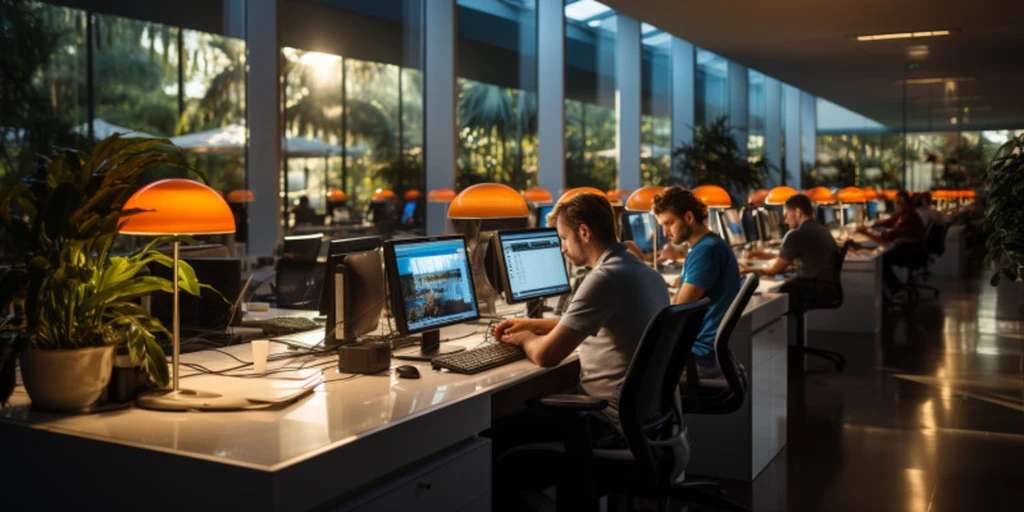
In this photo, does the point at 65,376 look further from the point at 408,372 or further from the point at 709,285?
the point at 709,285

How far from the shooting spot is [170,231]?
2.86 meters

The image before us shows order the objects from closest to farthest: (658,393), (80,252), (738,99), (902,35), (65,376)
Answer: (65,376) < (80,252) < (658,393) < (902,35) < (738,99)

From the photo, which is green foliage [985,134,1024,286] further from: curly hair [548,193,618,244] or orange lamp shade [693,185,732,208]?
curly hair [548,193,618,244]

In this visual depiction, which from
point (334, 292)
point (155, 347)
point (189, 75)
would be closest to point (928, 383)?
point (334, 292)

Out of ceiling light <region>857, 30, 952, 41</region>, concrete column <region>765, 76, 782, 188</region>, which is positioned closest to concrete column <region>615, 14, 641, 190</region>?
ceiling light <region>857, 30, 952, 41</region>

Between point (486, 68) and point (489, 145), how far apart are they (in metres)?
0.93

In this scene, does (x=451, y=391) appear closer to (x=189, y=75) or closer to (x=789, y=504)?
(x=789, y=504)

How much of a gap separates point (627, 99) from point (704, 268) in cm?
1135

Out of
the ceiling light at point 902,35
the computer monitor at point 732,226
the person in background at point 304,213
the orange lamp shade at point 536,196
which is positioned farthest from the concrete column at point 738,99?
the person in background at point 304,213

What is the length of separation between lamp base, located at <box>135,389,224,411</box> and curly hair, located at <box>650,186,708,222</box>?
2.78 meters

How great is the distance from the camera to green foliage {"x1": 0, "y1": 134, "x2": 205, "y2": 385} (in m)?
2.78

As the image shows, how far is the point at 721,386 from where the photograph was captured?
4.50 m

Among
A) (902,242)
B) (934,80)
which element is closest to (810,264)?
(902,242)

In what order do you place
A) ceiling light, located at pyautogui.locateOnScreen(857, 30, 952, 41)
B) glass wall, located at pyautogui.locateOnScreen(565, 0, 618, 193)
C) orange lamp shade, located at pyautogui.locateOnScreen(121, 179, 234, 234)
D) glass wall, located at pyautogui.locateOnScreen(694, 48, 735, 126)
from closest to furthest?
orange lamp shade, located at pyautogui.locateOnScreen(121, 179, 234, 234)
ceiling light, located at pyautogui.locateOnScreen(857, 30, 952, 41)
glass wall, located at pyautogui.locateOnScreen(565, 0, 618, 193)
glass wall, located at pyautogui.locateOnScreen(694, 48, 735, 126)
